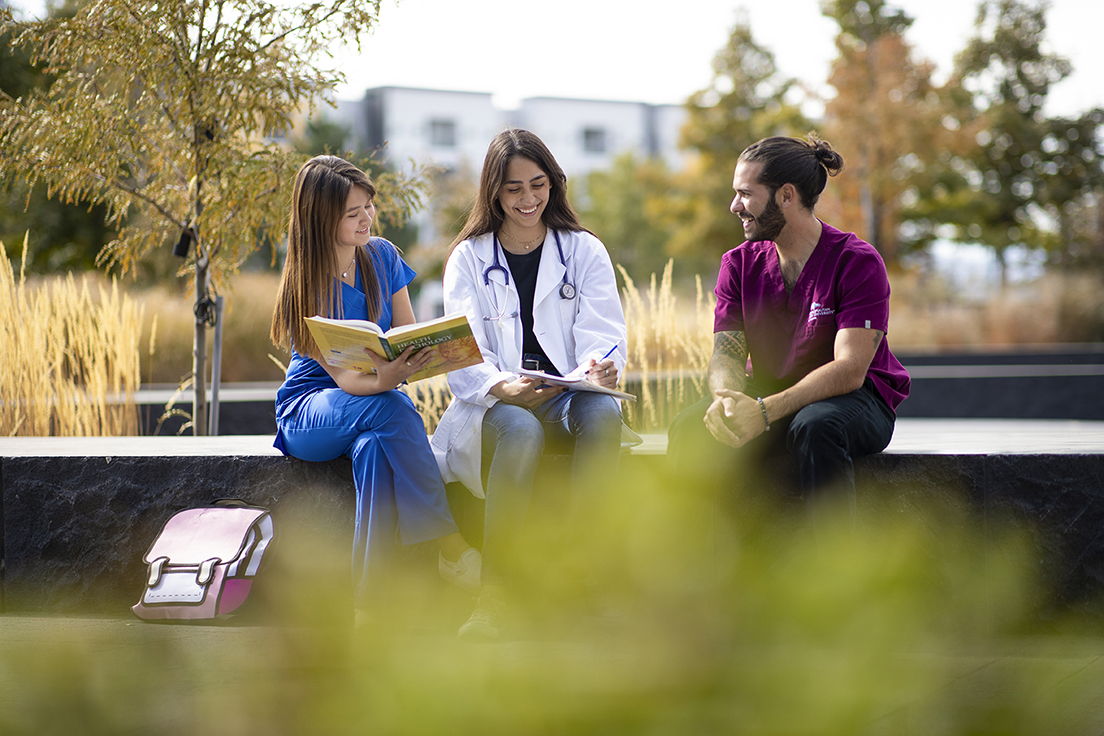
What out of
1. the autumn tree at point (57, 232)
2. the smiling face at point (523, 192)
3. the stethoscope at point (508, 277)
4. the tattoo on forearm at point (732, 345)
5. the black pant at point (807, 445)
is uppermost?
the autumn tree at point (57, 232)

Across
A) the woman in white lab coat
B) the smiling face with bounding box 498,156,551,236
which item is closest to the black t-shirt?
the woman in white lab coat

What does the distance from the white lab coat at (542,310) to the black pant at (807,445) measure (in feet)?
1.21

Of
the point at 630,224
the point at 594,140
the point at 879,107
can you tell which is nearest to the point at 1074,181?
the point at 879,107

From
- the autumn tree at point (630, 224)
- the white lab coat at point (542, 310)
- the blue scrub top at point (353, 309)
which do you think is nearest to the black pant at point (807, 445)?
the white lab coat at point (542, 310)

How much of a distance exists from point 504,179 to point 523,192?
0.24 feet

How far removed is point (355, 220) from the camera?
284 centimetres

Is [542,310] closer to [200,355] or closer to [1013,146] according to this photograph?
[200,355]

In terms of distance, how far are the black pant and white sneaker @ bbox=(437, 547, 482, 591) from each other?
645mm

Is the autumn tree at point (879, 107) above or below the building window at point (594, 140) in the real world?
below

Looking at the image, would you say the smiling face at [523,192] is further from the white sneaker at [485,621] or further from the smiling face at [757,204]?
the white sneaker at [485,621]

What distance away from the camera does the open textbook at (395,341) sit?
7.84 feet

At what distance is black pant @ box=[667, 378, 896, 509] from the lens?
2402 mm

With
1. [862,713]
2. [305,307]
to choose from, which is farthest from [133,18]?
[862,713]

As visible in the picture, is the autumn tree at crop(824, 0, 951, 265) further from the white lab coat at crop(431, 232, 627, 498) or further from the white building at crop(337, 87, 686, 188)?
the white building at crop(337, 87, 686, 188)
